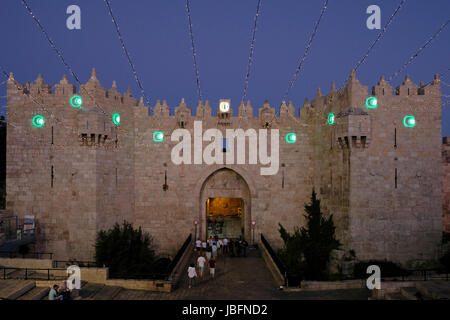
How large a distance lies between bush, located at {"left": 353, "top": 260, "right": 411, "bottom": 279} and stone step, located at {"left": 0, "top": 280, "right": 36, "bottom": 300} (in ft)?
46.6

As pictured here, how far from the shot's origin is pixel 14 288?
1169cm

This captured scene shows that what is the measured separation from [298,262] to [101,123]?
1221 centimetres

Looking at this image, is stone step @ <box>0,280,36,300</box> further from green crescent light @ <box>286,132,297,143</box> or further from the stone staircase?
green crescent light @ <box>286,132,297,143</box>

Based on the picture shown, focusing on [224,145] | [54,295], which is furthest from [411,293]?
[224,145]

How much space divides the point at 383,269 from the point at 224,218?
1612 centimetres

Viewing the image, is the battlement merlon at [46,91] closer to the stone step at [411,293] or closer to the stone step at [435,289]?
the stone step at [411,293]

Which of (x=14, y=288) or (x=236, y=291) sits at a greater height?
(x=14, y=288)

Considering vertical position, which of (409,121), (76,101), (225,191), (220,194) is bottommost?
(220,194)

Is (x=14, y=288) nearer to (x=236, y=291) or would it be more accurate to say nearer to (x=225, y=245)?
(x=236, y=291)

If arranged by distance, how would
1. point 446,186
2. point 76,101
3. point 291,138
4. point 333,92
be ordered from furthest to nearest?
point 291,138
point 446,186
point 333,92
point 76,101

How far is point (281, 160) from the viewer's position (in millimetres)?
22406

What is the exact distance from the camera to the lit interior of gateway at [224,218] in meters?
27.7
